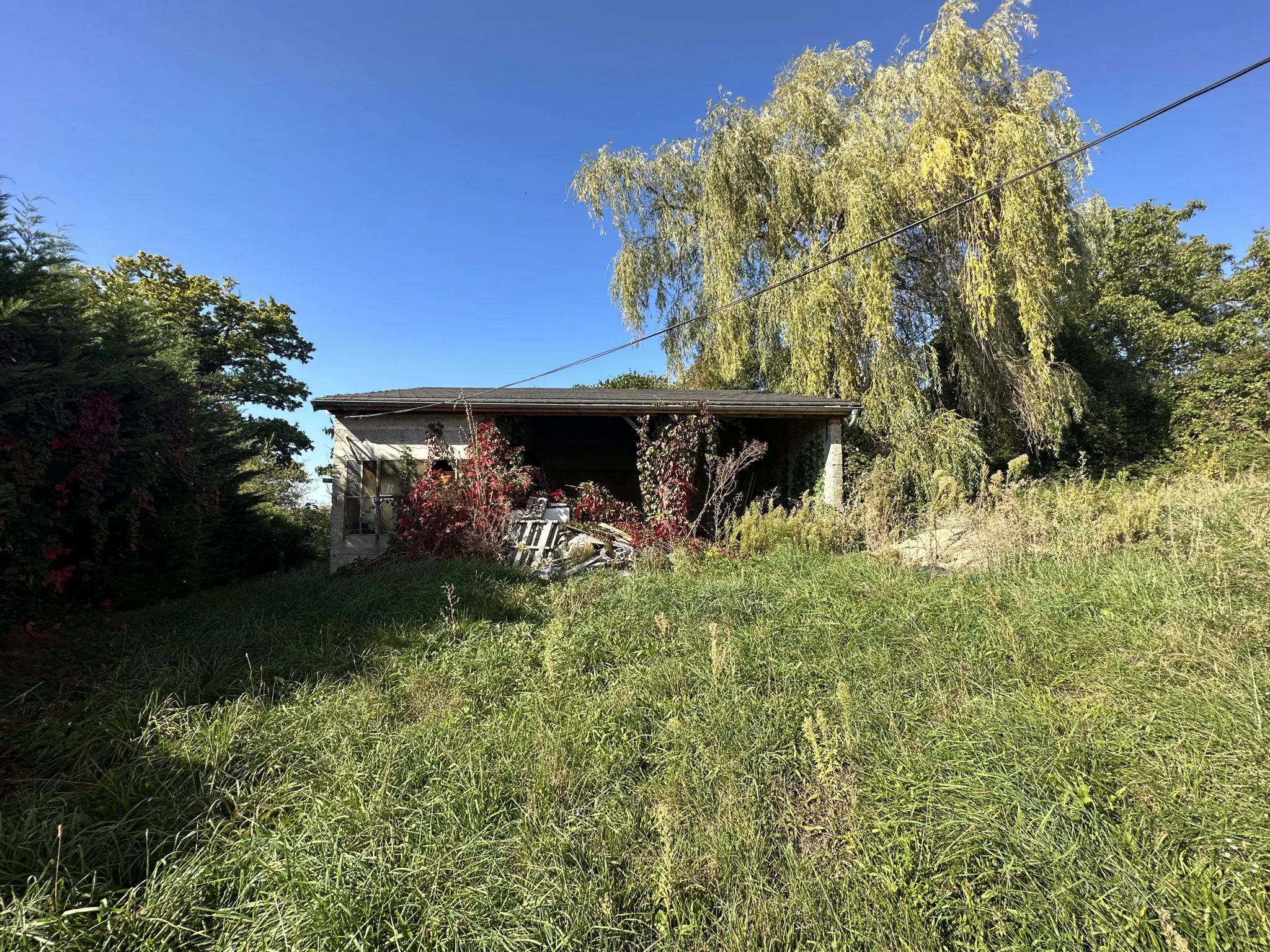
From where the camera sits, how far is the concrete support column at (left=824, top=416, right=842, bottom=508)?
27.1 ft

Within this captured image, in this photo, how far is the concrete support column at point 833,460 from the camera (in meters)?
8.25

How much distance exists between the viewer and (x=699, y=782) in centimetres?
221

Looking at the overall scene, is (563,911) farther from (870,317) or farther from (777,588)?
(870,317)

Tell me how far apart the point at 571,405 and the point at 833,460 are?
172 inches

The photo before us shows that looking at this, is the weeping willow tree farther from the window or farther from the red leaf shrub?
the window

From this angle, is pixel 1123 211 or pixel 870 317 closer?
pixel 870 317

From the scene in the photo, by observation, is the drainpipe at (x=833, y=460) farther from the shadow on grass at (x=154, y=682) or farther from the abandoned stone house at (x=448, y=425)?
the shadow on grass at (x=154, y=682)

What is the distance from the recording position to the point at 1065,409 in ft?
29.2

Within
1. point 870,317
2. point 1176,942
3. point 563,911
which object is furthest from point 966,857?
point 870,317

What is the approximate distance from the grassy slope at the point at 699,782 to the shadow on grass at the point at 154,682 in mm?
22

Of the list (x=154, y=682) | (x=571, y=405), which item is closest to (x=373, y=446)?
(x=571, y=405)

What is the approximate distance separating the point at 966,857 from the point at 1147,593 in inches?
103

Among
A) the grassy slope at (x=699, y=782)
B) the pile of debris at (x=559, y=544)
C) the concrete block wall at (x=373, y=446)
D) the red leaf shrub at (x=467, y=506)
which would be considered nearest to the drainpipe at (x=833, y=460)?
the pile of debris at (x=559, y=544)

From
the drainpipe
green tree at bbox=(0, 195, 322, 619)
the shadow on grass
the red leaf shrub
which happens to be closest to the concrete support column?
the drainpipe
